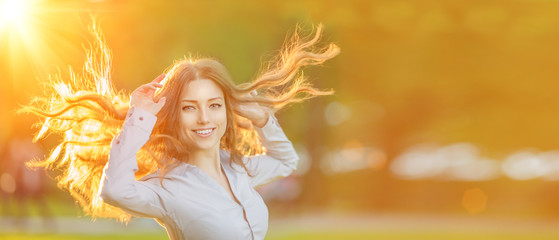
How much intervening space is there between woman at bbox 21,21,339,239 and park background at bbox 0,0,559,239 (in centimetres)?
1059

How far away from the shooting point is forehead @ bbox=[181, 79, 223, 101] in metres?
4.83

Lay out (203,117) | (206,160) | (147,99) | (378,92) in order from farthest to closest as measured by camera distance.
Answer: (378,92) < (206,160) < (203,117) < (147,99)

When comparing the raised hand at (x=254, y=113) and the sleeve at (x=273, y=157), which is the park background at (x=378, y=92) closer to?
the sleeve at (x=273, y=157)

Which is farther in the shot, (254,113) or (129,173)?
(254,113)

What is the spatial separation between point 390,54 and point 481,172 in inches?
346

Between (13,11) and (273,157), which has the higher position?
(13,11)

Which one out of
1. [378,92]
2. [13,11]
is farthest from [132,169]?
[378,92]

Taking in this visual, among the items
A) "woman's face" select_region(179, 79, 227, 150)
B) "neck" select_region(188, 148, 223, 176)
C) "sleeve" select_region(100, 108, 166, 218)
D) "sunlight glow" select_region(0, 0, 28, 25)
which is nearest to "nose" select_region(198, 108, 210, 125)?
"woman's face" select_region(179, 79, 227, 150)

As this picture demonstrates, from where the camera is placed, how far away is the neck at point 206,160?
16.2 feet

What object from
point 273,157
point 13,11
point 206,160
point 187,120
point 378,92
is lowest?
point 206,160

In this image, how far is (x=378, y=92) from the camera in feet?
88.4

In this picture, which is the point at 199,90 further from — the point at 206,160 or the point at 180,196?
the point at 180,196

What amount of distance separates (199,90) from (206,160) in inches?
14.4

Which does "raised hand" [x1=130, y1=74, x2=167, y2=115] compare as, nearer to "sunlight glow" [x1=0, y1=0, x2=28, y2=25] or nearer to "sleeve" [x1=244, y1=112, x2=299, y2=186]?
"sleeve" [x1=244, y1=112, x2=299, y2=186]
